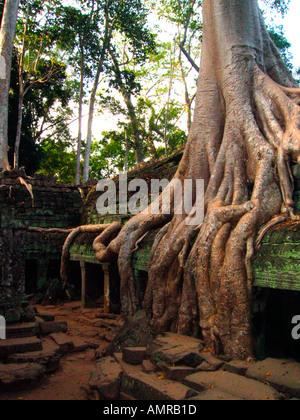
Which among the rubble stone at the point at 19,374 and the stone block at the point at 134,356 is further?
the stone block at the point at 134,356

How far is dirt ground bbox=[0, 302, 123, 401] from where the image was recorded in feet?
12.9

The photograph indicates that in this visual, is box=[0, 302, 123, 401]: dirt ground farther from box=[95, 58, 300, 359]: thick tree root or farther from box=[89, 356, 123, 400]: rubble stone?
box=[95, 58, 300, 359]: thick tree root

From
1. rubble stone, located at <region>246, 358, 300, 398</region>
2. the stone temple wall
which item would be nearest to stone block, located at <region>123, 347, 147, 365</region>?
Result: rubble stone, located at <region>246, 358, 300, 398</region>

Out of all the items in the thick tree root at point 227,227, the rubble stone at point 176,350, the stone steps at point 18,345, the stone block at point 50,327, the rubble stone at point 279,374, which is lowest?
the stone block at point 50,327

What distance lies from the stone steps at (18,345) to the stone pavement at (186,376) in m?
0.92

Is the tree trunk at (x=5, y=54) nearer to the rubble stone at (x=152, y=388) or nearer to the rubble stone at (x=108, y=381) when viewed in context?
the rubble stone at (x=108, y=381)

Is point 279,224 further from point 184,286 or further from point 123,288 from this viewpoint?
point 123,288

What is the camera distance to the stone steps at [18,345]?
450 cm

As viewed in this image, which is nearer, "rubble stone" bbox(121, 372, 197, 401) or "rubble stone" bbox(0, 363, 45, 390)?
"rubble stone" bbox(121, 372, 197, 401)

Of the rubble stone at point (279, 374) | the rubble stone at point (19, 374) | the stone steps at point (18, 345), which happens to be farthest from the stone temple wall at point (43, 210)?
the rubble stone at point (279, 374)

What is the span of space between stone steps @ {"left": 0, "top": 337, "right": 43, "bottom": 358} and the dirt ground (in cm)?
41

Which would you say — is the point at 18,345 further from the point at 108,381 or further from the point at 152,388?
the point at 152,388

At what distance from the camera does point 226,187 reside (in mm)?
5273
